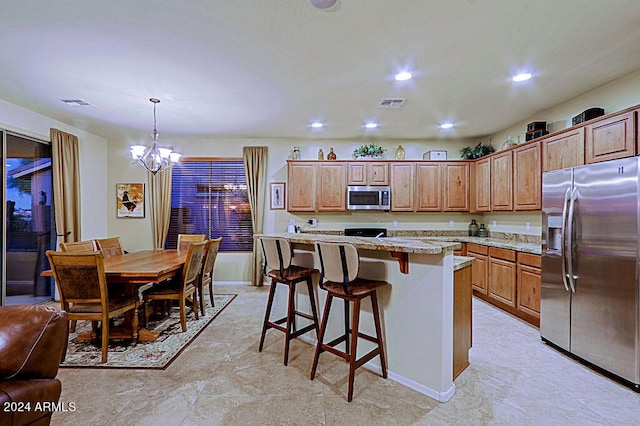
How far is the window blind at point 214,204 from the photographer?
18.2 feet

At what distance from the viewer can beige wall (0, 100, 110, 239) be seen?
415 centimetres

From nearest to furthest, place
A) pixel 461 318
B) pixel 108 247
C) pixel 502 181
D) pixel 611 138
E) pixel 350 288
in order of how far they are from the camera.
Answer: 1. pixel 350 288
2. pixel 461 318
3. pixel 611 138
4. pixel 108 247
5. pixel 502 181

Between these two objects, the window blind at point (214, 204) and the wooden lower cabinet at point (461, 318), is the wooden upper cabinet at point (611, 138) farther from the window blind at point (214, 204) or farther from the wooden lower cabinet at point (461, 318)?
the window blind at point (214, 204)

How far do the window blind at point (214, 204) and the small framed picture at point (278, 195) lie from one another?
1.65 feet

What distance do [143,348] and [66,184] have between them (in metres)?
3.21

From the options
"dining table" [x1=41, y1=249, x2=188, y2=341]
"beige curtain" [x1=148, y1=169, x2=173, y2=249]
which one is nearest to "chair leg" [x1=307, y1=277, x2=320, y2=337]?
"dining table" [x1=41, y1=249, x2=188, y2=341]

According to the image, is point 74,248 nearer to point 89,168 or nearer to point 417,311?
point 89,168

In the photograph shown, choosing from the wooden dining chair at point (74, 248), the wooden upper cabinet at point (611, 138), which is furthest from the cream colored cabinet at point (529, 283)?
the wooden dining chair at point (74, 248)

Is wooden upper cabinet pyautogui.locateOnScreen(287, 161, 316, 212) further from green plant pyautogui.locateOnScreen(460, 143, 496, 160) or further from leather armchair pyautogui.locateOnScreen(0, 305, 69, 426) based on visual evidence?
leather armchair pyautogui.locateOnScreen(0, 305, 69, 426)

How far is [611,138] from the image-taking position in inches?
109

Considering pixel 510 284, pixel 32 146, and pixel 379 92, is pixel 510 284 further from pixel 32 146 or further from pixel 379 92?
pixel 32 146

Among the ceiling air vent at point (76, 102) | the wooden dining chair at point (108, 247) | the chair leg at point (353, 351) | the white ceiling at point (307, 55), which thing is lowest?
the chair leg at point (353, 351)

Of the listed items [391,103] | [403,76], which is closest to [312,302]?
[403,76]

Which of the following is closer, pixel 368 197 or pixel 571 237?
pixel 571 237
